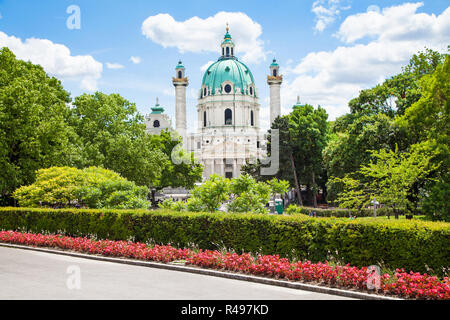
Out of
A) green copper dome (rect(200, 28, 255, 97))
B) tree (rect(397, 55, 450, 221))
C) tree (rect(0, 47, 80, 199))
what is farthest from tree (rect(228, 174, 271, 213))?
green copper dome (rect(200, 28, 255, 97))

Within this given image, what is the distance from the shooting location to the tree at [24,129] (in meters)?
28.7

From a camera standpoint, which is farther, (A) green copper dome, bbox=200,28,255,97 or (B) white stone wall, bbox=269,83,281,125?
(A) green copper dome, bbox=200,28,255,97

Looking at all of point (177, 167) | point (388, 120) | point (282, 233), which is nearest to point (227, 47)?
point (177, 167)

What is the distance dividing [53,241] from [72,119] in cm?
2351

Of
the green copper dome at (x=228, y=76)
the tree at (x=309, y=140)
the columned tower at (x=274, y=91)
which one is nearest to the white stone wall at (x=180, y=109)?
the green copper dome at (x=228, y=76)

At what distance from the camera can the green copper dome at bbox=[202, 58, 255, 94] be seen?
122 metres

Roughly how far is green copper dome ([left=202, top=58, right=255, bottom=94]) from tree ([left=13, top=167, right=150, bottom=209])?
321 feet

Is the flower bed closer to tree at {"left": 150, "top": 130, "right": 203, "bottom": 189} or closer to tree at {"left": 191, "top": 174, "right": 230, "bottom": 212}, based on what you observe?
tree at {"left": 191, "top": 174, "right": 230, "bottom": 212}

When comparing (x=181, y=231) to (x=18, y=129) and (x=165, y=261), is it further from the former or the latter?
(x=18, y=129)

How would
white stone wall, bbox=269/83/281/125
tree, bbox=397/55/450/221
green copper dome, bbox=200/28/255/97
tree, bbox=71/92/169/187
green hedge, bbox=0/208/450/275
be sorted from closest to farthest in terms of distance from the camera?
green hedge, bbox=0/208/450/275 < tree, bbox=397/55/450/221 < tree, bbox=71/92/169/187 < white stone wall, bbox=269/83/281/125 < green copper dome, bbox=200/28/255/97

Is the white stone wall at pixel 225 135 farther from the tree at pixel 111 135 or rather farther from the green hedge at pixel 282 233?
the green hedge at pixel 282 233

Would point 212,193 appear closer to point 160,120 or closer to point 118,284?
point 118,284

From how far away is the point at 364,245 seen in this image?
1350 cm

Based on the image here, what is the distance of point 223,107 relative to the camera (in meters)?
121
